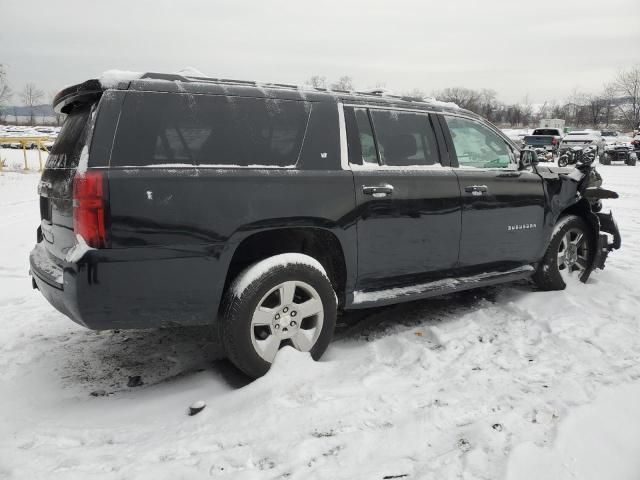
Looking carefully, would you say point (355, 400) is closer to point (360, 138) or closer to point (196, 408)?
point (196, 408)

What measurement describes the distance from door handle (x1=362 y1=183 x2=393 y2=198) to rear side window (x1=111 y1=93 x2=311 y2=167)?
1.80 feet

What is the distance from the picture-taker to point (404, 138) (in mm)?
3844

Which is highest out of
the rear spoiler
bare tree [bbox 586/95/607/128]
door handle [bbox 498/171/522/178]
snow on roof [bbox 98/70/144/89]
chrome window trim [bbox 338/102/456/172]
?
bare tree [bbox 586/95/607/128]

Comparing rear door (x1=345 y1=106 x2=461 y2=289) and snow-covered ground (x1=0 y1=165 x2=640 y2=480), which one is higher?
rear door (x1=345 y1=106 x2=461 y2=289)

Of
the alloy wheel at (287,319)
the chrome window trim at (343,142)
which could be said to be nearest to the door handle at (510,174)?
the chrome window trim at (343,142)

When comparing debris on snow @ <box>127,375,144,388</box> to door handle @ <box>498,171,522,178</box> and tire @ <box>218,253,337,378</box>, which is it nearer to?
tire @ <box>218,253,337,378</box>

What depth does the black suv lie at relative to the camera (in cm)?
268

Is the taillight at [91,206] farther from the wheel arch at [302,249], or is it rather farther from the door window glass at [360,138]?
the door window glass at [360,138]

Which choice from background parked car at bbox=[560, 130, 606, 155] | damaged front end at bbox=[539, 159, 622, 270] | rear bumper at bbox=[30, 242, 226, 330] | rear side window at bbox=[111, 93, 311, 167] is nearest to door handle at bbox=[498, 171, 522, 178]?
damaged front end at bbox=[539, 159, 622, 270]

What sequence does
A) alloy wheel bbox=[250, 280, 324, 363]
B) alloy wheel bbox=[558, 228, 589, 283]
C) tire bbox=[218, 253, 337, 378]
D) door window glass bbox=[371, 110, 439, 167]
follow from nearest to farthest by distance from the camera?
tire bbox=[218, 253, 337, 378] → alloy wheel bbox=[250, 280, 324, 363] → door window glass bbox=[371, 110, 439, 167] → alloy wheel bbox=[558, 228, 589, 283]

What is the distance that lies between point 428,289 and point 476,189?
938 millimetres

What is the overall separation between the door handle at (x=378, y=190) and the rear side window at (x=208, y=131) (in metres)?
0.55

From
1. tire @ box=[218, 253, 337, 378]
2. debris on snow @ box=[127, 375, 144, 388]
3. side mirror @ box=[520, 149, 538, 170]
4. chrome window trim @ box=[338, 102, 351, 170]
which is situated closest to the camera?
tire @ box=[218, 253, 337, 378]

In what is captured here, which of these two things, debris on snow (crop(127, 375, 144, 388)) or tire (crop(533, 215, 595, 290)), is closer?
debris on snow (crop(127, 375, 144, 388))
